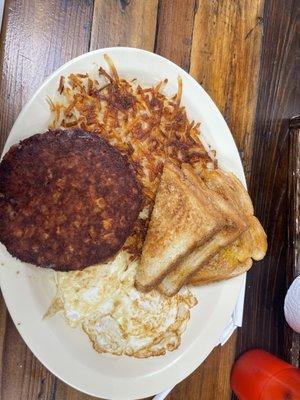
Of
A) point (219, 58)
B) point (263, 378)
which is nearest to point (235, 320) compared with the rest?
point (263, 378)

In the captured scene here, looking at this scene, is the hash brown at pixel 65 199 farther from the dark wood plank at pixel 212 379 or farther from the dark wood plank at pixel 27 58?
the dark wood plank at pixel 212 379

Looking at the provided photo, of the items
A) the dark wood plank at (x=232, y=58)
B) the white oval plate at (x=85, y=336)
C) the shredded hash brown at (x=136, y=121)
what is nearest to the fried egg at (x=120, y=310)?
the white oval plate at (x=85, y=336)

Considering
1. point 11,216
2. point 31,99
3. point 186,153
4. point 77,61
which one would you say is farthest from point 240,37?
point 11,216

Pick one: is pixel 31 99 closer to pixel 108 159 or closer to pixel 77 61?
pixel 77 61

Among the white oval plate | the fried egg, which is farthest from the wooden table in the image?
the fried egg

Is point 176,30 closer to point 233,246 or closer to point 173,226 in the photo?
point 173,226
